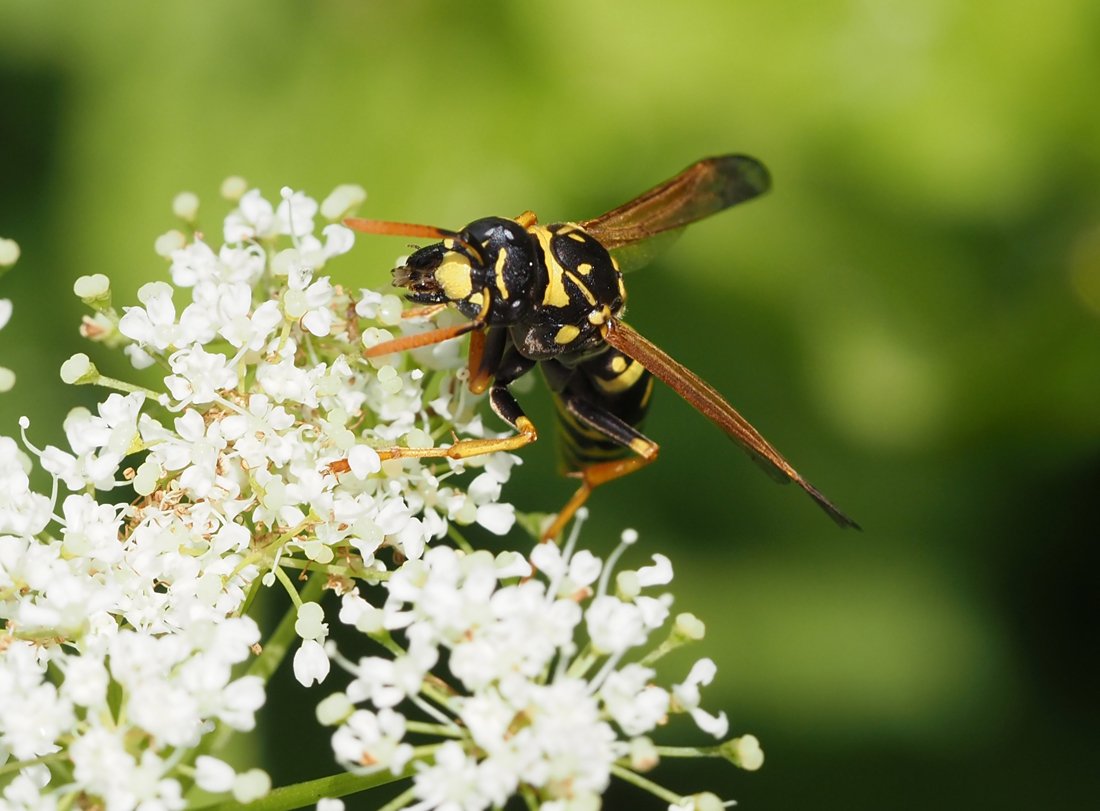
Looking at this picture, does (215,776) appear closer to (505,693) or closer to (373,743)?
(373,743)

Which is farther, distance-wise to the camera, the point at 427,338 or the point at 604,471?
the point at 604,471

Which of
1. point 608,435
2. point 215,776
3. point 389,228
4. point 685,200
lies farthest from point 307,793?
point 685,200

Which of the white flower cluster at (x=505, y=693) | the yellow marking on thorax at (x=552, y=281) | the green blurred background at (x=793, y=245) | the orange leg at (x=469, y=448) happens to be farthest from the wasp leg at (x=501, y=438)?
the green blurred background at (x=793, y=245)

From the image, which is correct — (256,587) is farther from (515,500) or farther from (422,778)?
(515,500)

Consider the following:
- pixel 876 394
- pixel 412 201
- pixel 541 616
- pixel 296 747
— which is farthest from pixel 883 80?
pixel 296 747

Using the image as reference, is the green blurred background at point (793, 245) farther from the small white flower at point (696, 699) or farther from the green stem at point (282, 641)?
the small white flower at point (696, 699)

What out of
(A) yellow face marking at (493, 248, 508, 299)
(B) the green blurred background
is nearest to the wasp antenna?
(A) yellow face marking at (493, 248, 508, 299)
